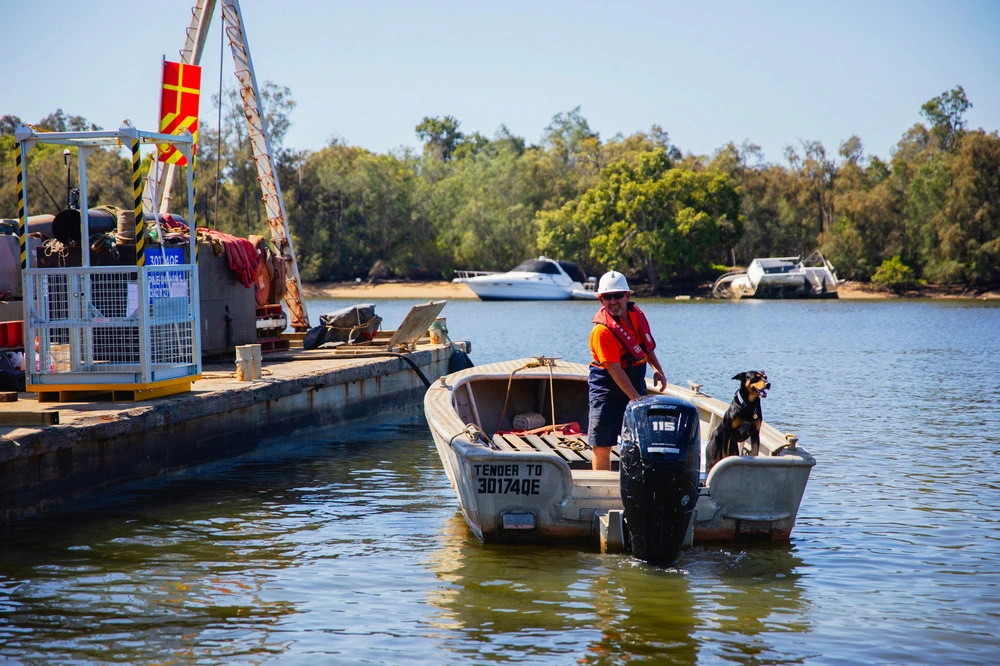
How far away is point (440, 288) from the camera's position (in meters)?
73.8

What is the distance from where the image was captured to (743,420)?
7707mm

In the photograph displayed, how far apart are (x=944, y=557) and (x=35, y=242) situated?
11.0 metres

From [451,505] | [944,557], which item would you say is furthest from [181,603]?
[944,557]

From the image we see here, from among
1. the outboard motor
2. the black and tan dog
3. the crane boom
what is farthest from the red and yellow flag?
the outboard motor

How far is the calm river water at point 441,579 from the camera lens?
20.1 feet

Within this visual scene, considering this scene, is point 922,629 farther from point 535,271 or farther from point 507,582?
point 535,271

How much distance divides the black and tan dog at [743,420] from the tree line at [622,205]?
57.9 m

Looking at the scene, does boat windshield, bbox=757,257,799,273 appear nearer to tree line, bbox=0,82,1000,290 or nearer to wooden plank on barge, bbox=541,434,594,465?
tree line, bbox=0,82,1000,290

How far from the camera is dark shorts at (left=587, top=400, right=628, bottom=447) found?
8141mm

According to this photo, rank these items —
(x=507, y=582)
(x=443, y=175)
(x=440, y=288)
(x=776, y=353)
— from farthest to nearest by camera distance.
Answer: (x=443, y=175) < (x=440, y=288) < (x=776, y=353) < (x=507, y=582)

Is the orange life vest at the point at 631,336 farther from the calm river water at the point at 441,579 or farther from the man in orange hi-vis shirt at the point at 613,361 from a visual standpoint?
the calm river water at the point at 441,579

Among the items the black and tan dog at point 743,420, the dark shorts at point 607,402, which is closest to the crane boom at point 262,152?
the dark shorts at point 607,402

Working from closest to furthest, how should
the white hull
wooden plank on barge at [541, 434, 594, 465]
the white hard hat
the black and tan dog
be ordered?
the white hull, the black and tan dog, the white hard hat, wooden plank on barge at [541, 434, 594, 465]

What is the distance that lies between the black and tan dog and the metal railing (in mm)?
5875
